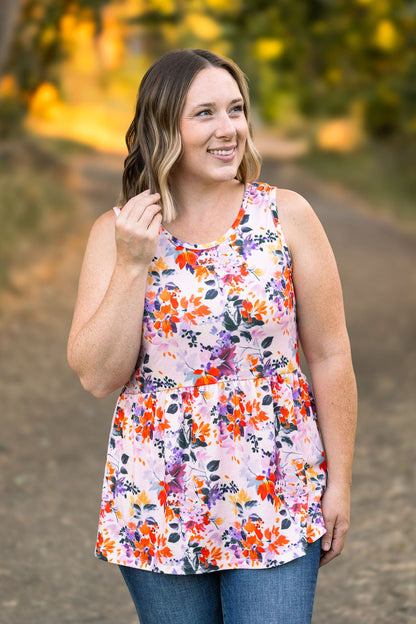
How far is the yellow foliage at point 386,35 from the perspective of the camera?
44.8 ft

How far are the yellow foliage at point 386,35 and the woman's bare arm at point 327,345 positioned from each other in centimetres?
1171

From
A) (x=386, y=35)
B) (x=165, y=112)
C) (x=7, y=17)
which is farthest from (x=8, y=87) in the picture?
(x=165, y=112)

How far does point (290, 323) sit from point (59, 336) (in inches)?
268

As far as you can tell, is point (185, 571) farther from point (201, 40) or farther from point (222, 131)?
point (201, 40)

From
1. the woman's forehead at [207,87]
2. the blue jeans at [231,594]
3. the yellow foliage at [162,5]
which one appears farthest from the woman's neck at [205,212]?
the yellow foliage at [162,5]

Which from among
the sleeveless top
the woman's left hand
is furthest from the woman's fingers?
the woman's left hand

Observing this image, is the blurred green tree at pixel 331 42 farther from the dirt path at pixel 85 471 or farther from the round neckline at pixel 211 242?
the round neckline at pixel 211 242

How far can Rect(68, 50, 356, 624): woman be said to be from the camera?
2.06 metres

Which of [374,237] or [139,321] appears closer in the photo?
[139,321]

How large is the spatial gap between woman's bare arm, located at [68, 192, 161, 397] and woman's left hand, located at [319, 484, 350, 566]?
563mm

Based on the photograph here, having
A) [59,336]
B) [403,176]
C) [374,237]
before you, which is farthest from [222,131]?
[403,176]

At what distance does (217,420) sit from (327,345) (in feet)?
1.12

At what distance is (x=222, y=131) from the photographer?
2135mm

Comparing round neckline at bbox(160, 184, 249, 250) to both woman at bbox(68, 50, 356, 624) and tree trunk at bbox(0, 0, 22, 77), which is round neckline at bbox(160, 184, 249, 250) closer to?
woman at bbox(68, 50, 356, 624)
